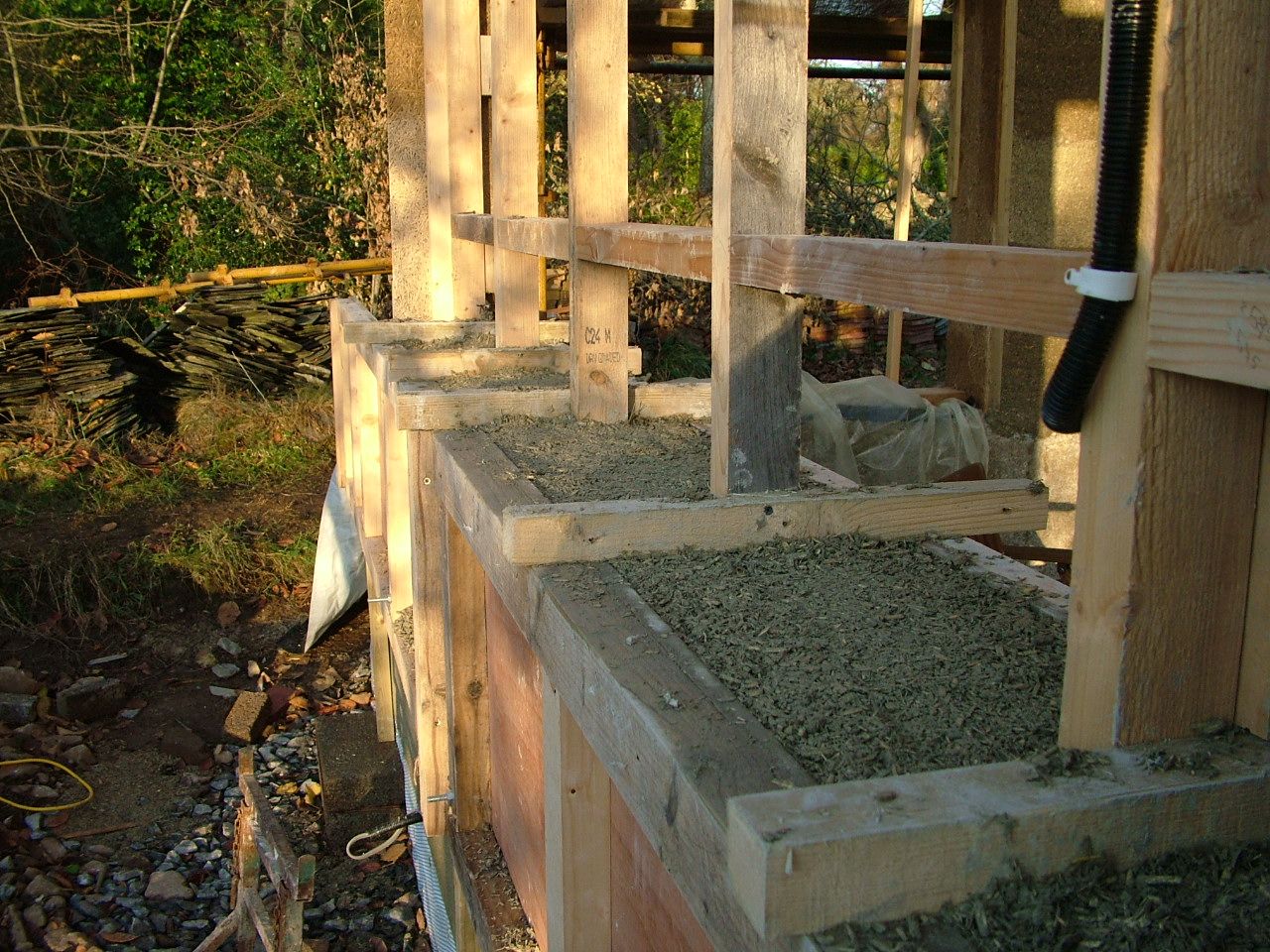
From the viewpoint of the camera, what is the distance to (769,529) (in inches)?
78.4

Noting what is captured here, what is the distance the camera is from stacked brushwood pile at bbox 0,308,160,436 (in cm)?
1102

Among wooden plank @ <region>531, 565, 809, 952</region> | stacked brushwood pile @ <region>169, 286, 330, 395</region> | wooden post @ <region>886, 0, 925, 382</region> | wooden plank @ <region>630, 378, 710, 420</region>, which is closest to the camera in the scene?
wooden plank @ <region>531, 565, 809, 952</region>

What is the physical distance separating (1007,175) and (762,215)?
5014 mm

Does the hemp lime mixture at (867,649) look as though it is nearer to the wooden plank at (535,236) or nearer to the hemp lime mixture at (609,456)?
the hemp lime mixture at (609,456)

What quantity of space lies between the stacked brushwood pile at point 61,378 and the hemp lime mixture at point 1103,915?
443 inches

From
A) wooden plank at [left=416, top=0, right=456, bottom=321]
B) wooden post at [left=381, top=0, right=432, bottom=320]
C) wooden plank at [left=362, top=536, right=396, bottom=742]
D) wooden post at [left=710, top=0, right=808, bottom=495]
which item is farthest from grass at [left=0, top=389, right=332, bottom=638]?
wooden post at [left=710, top=0, right=808, bottom=495]

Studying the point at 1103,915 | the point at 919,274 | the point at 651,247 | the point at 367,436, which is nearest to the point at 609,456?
the point at 651,247

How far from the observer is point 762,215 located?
209cm

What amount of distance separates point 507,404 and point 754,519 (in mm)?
1378

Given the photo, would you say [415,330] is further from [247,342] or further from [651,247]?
[247,342]

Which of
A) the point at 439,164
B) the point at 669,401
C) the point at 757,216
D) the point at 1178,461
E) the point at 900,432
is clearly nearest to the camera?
the point at 1178,461

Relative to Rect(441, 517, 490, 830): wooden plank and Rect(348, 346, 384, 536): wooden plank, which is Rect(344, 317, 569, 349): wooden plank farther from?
Rect(441, 517, 490, 830): wooden plank

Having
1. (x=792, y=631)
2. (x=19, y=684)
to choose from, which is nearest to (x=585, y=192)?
(x=792, y=631)

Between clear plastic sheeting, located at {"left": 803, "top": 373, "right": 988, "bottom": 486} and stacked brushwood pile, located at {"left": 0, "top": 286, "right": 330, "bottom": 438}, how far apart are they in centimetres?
765
